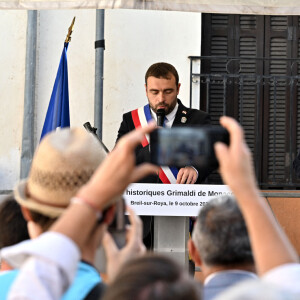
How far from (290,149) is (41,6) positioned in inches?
161

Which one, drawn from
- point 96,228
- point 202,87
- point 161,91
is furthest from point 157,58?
point 96,228

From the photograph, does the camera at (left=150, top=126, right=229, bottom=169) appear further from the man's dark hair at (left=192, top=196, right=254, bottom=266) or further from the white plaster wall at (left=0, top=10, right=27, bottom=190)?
the white plaster wall at (left=0, top=10, right=27, bottom=190)

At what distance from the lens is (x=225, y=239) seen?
207cm

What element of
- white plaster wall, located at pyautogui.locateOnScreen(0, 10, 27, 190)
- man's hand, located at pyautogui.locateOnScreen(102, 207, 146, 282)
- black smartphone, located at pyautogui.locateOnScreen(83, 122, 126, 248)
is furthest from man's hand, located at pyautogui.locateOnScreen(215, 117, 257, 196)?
white plaster wall, located at pyautogui.locateOnScreen(0, 10, 27, 190)

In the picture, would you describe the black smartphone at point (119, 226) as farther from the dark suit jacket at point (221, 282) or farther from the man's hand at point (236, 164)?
the man's hand at point (236, 164)

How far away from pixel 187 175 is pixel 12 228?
2.81m

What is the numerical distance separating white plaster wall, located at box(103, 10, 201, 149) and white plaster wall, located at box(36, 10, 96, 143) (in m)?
0.17

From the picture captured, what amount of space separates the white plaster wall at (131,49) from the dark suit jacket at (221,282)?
6.02m

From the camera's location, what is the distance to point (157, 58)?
8039 mm

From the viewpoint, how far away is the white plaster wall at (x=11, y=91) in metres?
8.04

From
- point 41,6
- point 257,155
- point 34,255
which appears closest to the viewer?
point 34,255

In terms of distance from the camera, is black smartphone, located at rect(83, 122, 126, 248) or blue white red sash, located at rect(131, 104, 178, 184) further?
blue white red sash, located at rect(131, 104, 178, 184)

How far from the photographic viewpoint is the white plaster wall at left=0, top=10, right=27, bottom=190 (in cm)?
804

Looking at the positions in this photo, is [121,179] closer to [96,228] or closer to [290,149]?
[96,228]
